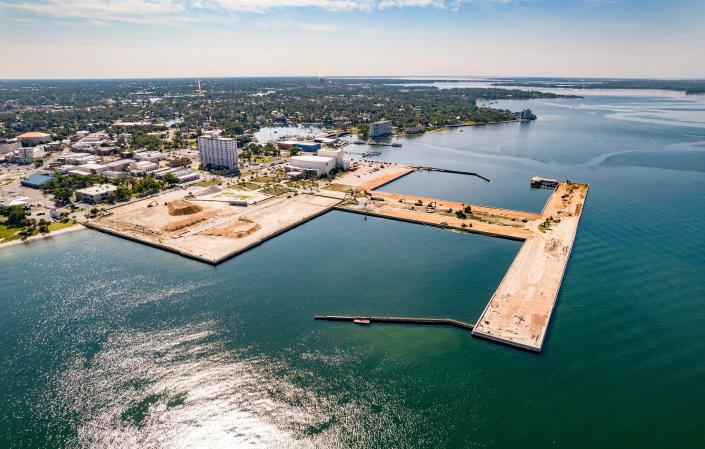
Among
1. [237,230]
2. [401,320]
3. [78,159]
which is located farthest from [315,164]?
[78,159]

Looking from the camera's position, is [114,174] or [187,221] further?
[114,174]

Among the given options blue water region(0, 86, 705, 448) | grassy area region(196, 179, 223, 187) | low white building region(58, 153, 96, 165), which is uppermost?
low white building region(58, 153, 96, 165)

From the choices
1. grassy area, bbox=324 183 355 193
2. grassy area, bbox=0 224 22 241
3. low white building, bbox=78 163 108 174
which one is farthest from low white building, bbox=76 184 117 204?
grassy area, bbox=324 183 355 193

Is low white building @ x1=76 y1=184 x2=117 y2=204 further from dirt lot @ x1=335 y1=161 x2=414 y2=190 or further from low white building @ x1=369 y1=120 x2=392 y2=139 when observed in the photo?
low white building @ x1=369 y1=120 x2=392 y2=139

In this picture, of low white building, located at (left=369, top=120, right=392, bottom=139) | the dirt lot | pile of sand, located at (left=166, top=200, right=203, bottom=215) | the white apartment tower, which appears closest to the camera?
pile of sand, located at (left=166, top=200, right=203, bottom=215)

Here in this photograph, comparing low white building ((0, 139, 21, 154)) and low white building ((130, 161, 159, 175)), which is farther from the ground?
low white building ((0, 139, 21, 154))

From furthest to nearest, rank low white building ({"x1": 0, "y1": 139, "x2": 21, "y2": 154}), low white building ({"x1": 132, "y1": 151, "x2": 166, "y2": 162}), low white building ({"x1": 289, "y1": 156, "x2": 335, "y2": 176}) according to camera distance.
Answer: low white building ({"x1": 0, "y1": 139, "x2": 21, "y2": 154}) < low white building ({"x1": 132, "y1": 151, "x2": 166, "y2": 162}) < low white building ({"x1": 289, "y1": 156, "x2": 335, "y2": 176})

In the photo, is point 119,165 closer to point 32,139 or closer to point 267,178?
point 267,178

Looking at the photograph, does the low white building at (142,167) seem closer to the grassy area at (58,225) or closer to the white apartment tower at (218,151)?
the white apartment tower at (218,151)

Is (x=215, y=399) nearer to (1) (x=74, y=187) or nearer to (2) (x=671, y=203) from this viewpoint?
(1) (x=74, y=187)
